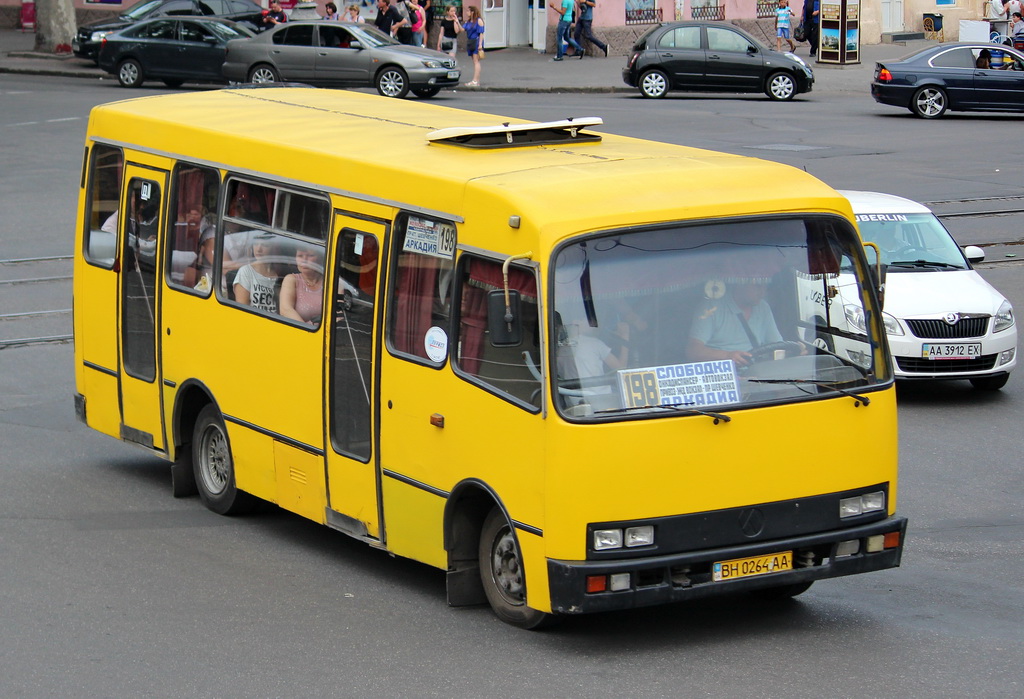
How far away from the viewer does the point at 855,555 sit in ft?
23.7

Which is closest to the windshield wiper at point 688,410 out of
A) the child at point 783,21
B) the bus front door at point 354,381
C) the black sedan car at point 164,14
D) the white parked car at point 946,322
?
the bus front door at point 354,381

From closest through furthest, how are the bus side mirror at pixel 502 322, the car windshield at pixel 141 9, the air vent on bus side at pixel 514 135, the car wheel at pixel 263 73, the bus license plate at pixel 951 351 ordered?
the bus side mirror at pixel 502 322, the air vent on bus side at pixel 514 135, the bus license plate at pixel 951 351, the car wheel at pixel 263 73, the car windshield at pixel 141 9

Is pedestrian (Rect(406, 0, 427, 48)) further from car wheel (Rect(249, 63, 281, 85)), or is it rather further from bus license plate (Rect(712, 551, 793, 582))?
bus license plate (Rect(712, 551, 793, 582))

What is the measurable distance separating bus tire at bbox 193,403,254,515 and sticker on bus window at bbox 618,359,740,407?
381 centimetres

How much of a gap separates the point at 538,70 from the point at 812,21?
8.72 meters

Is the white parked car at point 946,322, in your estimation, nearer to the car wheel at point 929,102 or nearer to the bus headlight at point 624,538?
the bus headlight at point 624,538

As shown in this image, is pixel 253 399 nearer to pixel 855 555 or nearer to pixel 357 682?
pixel 357 682

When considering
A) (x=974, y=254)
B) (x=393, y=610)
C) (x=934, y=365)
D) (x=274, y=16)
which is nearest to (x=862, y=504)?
(x=393, y=610)

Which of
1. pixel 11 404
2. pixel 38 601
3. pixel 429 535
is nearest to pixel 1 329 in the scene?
pixel 11 404

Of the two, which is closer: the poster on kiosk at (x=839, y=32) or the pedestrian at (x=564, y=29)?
the poster on kiosk at (x=839, y=32)

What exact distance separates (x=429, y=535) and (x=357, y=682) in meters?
1.29

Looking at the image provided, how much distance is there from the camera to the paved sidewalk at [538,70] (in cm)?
3438

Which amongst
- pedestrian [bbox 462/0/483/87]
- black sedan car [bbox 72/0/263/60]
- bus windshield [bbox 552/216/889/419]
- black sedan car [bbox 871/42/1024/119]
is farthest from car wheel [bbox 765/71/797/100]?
bus windshield [bbox 552/216/889/419]

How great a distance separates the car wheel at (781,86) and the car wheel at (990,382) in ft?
65.3
